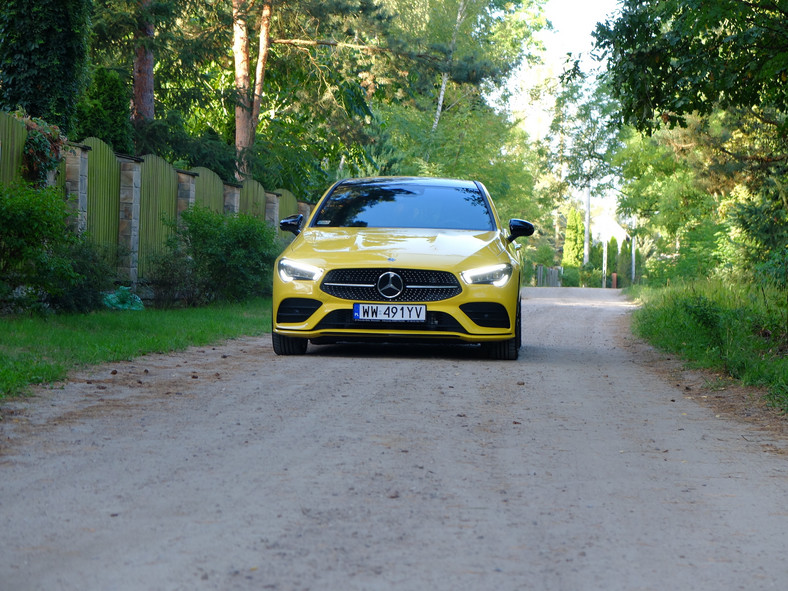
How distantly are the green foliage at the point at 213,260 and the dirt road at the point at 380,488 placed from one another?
28.2ft

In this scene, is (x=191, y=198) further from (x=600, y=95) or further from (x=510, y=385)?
(x=600, y=95)

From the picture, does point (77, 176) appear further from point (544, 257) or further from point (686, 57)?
point (544, 257)

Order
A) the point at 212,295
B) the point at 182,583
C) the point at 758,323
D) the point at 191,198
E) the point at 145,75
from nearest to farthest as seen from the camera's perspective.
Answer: the point at 182,583
the point at 758,323
the point at 212,295
the point at 191,198
the point at 145,75

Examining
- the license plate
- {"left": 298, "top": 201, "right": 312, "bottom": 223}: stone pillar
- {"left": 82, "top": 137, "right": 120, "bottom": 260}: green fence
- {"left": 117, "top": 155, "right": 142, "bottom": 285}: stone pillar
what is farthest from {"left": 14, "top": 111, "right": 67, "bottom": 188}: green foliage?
{"left": 298, "top": 201, "right": 312, "bottom": 223}: stone pillar

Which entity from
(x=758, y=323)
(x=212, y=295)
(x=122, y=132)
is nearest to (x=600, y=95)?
(x=122, y=132)

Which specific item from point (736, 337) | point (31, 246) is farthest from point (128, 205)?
point (736, 337)

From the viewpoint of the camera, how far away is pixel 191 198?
2005 centimetres

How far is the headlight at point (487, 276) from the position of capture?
9484 millimetres

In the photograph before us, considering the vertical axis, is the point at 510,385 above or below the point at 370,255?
below

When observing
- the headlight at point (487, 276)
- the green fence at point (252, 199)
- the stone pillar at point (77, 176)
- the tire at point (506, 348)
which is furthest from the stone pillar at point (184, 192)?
the headlight at point (487, 276)

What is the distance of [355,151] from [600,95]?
99.7ft

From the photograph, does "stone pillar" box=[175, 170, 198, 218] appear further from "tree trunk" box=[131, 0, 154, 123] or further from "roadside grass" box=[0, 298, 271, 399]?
"tree trunk" box=[131, 0, 154, 123]

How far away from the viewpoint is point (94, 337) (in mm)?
10508

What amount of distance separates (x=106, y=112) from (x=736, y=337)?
595 inches
